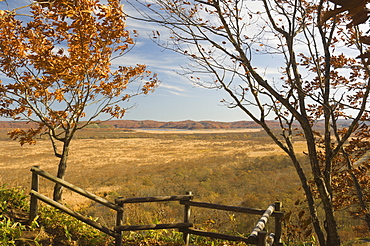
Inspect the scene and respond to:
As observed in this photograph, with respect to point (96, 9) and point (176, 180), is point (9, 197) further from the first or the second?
point (176, 180)

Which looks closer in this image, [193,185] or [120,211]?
[120,211]

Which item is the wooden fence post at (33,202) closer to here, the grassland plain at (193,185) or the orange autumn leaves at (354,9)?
the grassland plain at (193,185)

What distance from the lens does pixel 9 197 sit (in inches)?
238

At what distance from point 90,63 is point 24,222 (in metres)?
4.25

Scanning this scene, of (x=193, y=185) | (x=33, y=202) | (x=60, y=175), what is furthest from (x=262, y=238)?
(x=193, y=185)

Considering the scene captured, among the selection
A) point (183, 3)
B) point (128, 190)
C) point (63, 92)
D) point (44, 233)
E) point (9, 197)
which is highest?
point (183, 3)

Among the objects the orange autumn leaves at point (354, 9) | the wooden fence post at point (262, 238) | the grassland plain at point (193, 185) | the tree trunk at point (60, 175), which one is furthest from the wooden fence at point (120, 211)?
the orange autumn leaves at point (354, 9)

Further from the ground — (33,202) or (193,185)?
(33,202)

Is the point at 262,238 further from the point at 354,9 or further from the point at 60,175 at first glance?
the point at 60,175

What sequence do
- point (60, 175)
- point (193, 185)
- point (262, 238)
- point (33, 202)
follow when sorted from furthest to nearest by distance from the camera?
point (193, 185) → point (60, 175) → point (33, 202) → point (262, 238)

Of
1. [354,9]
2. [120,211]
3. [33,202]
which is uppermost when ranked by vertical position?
[354,9]

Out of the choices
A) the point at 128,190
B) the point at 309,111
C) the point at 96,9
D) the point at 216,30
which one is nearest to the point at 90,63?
the point at 96,9

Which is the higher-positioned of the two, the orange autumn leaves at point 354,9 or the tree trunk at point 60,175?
the orange autumn leaves at point 354,9

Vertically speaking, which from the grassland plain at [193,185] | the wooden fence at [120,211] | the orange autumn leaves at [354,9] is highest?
the orange autumn leaves at [354,9]
